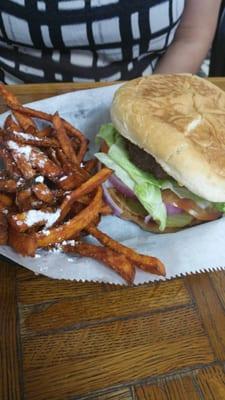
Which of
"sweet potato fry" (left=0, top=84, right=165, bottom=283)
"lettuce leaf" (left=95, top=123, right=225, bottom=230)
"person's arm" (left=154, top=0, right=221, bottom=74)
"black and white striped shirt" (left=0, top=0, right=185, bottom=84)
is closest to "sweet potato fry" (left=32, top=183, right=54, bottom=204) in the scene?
"sweet potato fry" (left=0, top=84, right=165, bottom=283)

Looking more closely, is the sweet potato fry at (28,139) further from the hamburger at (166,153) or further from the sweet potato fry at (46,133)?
the hamburger at (166,153)

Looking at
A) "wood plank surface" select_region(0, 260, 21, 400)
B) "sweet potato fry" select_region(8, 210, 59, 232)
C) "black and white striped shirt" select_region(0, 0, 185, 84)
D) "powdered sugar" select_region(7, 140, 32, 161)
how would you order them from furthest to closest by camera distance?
"black and white striped shirt" select_region(0, 0, 185, 84) < "powdered sugar" select_region(7, 140, 32, 161) < "sweet potato fry" select_region(8, 210, 59, 232) < "wood plank surface" select_region(0, 260, 21, 400)

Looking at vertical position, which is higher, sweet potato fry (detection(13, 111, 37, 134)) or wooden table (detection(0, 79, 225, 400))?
sweet potato fry (detection(13, 111, 37, 134))

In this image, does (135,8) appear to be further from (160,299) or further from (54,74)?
(160,299)

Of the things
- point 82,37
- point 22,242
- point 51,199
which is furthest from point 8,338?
point 82,37

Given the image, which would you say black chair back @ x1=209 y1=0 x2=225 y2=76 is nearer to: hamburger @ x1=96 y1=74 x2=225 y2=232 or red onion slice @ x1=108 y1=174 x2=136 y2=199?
hamburger @ x1=96 y1=74 x2=225 y2=232

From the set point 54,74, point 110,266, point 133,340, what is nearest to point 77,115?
point 54,74

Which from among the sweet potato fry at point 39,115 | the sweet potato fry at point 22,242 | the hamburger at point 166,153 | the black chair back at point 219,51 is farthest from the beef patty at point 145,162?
the black chair back at point 219,51
